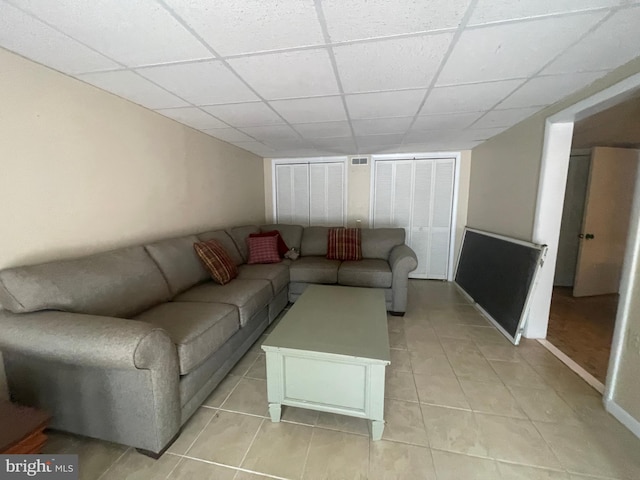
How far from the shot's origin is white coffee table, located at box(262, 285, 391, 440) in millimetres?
1287

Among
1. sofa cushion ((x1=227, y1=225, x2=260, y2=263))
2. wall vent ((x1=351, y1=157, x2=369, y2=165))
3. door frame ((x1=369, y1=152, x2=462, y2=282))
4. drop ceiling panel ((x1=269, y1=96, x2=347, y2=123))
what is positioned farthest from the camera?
wall vent ((x1=351, y1=157, x2=369, y2=165))

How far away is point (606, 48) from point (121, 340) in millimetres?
2713

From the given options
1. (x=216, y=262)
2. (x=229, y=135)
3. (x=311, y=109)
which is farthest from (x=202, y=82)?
(x=216, y=262)

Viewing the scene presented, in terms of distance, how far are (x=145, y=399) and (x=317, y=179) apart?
11.8ft

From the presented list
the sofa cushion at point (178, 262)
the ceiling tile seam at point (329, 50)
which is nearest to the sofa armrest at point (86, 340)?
the sofa cushion at point (178, 262)

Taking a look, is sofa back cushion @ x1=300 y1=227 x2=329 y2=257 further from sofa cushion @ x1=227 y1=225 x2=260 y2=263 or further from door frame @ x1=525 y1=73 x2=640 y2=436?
door frame @ x1=525 y1=73 x2=640 y2=436

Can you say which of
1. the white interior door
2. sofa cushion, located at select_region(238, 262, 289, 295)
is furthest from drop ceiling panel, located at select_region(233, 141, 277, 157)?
the white interior door

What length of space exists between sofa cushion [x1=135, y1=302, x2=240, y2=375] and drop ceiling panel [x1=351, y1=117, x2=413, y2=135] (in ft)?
6.80

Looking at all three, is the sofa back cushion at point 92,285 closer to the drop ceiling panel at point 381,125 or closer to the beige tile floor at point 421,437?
the beige tile floor at point 421,437

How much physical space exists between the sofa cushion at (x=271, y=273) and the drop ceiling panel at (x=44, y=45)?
70.9 inches

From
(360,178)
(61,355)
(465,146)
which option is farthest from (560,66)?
(61,355)

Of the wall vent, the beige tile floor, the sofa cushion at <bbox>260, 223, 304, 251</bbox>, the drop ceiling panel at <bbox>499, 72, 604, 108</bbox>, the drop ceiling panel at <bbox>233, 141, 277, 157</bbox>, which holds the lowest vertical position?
the beige tile floor

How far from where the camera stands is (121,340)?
3.41ft

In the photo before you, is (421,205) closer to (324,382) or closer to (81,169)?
Answer: (324,382)
